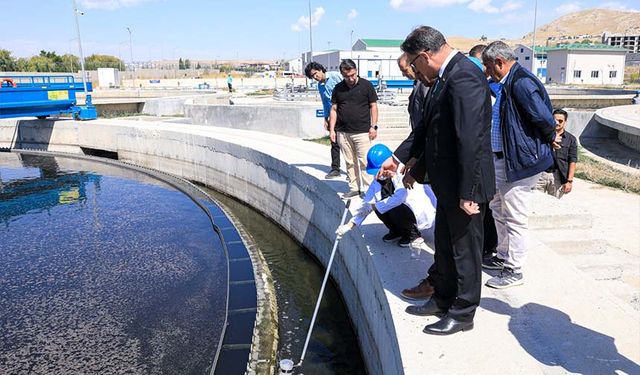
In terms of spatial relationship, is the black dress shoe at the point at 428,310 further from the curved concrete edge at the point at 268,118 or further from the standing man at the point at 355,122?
the curved concrete edge at the point at 268,118

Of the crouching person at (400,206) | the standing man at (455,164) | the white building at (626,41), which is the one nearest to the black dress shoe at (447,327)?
the standing man at (455,164)

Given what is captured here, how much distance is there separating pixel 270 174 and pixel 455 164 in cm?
671

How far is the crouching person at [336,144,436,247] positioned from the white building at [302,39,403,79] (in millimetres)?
7468

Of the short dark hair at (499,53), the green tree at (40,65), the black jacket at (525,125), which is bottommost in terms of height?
the black jacket at (525,125)

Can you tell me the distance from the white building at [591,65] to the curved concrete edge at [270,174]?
49.5 meters

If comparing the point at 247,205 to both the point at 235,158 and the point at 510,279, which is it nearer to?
the point at 235,158

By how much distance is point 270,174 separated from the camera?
9.20 metres

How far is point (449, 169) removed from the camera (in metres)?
2.72

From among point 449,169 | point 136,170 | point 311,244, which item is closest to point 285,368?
point 449,169

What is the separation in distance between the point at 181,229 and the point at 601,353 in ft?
23.7

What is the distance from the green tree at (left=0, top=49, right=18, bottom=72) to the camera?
57.7 meters

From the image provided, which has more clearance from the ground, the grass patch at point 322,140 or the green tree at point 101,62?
the green tree at point 101,62

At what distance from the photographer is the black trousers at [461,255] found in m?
2.78

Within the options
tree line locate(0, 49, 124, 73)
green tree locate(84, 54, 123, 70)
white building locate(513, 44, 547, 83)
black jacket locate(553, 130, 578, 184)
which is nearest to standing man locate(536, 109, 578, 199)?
black jacket locate(553, 130, 578, 184)
